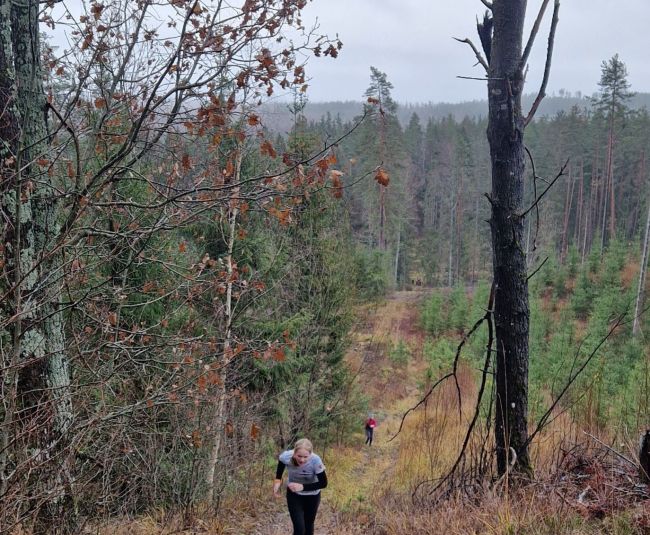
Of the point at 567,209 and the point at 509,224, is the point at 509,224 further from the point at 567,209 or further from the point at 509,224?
the point at 567,209

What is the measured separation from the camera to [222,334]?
645 centimetres

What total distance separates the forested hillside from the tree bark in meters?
0.02

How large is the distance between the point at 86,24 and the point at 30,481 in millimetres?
3051

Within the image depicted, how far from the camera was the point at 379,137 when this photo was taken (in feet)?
136

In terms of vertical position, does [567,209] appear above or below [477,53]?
below

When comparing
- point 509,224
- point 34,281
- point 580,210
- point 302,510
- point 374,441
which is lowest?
point 374,441

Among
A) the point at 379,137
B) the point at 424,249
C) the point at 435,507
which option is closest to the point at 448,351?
the point at 435,507

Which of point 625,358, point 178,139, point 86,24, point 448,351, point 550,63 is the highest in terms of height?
point 86,24

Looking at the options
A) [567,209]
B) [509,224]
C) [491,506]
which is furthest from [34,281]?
[567,209]

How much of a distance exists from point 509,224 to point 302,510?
4.07 meters

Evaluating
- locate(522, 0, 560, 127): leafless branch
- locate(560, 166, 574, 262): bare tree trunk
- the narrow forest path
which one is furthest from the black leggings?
locate(560, 166, 574, 262): bare tree trunk

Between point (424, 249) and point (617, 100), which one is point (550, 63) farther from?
point (424, 249)

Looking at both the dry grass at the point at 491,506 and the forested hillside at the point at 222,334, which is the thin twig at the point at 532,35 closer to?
the forested hillside at the point at 222,334

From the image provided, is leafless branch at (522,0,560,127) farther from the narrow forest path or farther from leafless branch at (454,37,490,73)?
the narrow forest path
